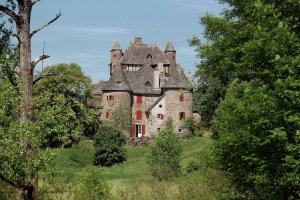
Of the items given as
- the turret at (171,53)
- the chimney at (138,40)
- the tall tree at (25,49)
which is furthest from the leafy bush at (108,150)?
the tall tree at (25,49)

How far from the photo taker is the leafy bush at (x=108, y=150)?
169 feet

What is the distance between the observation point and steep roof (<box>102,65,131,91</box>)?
2739 inches

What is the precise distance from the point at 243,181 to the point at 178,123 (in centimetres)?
5143

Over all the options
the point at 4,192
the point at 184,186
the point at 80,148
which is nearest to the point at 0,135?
the point at 4,192

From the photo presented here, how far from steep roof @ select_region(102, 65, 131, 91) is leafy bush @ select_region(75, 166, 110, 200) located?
165 ft

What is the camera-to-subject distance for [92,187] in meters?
17.6

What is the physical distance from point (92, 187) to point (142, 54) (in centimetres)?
5923

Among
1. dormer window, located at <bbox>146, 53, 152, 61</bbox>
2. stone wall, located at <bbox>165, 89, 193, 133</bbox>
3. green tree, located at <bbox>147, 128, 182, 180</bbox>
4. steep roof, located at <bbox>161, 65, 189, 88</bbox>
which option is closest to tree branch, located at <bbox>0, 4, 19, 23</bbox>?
green tree, located at <bbox>147, 128, 182, 180</bbox>

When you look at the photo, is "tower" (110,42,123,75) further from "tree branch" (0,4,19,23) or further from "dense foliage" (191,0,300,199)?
"tree branch" (0,4,19,23)

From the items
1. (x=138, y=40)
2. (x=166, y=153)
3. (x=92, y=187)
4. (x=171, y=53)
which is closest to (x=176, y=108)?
(x=171, y=53)

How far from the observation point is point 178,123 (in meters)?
68.6

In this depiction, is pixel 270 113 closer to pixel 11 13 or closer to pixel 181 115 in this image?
pixel 11 13

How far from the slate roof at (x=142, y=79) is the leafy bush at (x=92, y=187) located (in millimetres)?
51956

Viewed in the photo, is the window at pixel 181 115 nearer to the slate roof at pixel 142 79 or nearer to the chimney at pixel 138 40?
the slate roof at pixel 142 79
